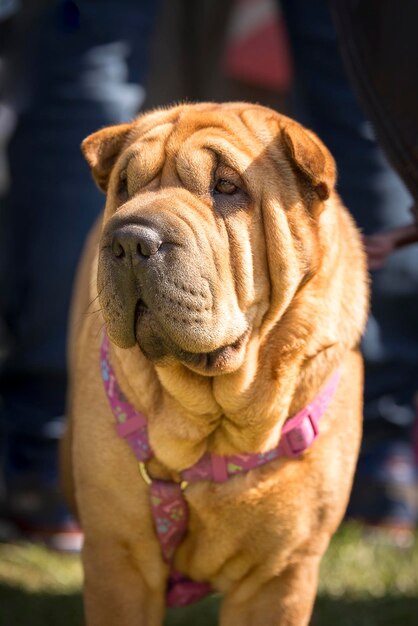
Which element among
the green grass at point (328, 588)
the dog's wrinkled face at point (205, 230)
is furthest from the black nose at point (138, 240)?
the green grass at point (328, 588)

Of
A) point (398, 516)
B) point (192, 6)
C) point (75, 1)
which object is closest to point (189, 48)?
point (192, 6)

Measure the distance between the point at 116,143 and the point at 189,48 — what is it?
310cm

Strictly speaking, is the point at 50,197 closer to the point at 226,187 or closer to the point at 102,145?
the point at 102,145

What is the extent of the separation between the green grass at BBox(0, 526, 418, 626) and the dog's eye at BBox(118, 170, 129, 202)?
54.4 inches

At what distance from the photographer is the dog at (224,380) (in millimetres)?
2414

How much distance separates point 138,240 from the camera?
228 cm

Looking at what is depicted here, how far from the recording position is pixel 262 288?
246 centimetres

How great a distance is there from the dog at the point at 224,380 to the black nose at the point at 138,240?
30mm

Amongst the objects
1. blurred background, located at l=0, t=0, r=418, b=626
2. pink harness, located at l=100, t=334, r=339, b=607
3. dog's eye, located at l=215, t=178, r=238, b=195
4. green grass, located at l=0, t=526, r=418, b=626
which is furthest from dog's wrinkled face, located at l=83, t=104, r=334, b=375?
green grass, located at l=0, t=526, r=418, b=626

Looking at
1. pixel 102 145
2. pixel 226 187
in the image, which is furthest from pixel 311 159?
pixel 102 145

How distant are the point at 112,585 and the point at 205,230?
0.89 metres

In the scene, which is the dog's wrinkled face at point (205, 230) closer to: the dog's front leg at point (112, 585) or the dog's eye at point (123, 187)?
the dog's eye at point (123, 187)

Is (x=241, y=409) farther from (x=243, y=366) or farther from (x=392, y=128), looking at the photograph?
(x=392, y=128)

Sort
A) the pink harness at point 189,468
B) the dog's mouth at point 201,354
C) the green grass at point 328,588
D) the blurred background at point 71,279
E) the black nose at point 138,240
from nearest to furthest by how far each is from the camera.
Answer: the black nose at point 138,240 → the dog's mouth at point 201,354 → the pink harness at point 189,468 → the green grass at point 328,588 → the blurred background at point 71,279
